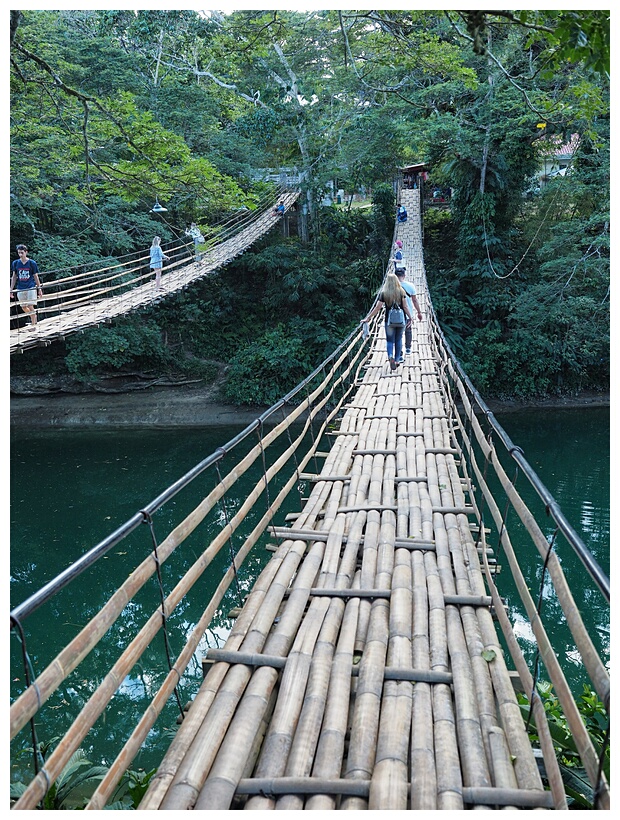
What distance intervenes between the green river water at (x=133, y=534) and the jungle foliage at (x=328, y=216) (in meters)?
1.50

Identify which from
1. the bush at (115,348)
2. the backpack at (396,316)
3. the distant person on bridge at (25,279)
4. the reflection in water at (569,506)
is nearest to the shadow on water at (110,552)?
the bush at (115,348)

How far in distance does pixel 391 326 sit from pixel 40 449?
714 centimetres

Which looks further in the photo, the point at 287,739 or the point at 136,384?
the point at 136,384

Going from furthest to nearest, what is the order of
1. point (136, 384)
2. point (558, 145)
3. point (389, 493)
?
point (136, 384)
point (558, 145)
point (389, 493)

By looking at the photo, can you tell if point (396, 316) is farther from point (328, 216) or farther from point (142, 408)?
point (328, 216)

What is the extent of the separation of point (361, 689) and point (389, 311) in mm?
3620

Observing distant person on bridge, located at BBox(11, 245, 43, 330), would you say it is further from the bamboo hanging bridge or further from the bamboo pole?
the bamboo pole

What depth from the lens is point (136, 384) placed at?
11750mm

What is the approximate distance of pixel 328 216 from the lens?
1366cm

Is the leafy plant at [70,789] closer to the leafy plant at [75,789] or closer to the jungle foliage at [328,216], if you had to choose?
the leafy plant at [75,789]

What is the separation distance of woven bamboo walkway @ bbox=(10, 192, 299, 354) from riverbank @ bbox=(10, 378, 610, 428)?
8.62ft

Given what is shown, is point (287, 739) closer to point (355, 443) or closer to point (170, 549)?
point (170, 549)

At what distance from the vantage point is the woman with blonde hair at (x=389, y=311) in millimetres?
4562
